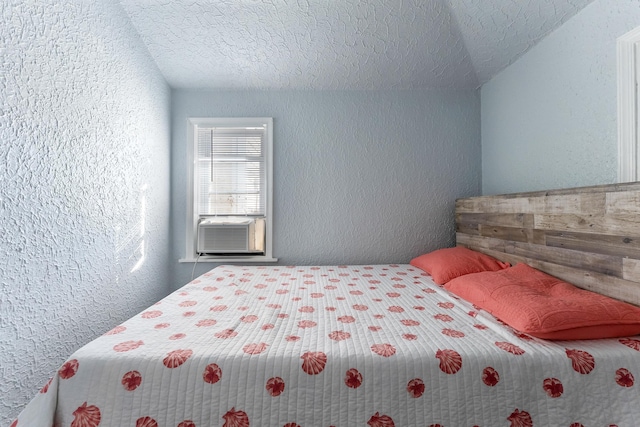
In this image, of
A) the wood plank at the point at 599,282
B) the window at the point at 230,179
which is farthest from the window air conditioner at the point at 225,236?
the wood plank at the point at 599,282

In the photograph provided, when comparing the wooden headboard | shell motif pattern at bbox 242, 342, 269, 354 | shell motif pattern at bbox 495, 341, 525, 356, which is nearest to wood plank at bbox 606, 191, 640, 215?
the wooden headboard

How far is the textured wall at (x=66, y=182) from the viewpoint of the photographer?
3.95 ft

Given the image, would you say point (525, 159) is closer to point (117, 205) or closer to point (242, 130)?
point (242, 130)

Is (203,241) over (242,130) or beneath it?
beneath

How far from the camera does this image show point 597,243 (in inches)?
51.7

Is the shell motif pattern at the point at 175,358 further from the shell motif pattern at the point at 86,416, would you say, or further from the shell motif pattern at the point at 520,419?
the shell motif pattern at the point at 520,419

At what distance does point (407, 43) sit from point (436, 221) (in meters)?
1.42

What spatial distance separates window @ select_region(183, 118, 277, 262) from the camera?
103 inches

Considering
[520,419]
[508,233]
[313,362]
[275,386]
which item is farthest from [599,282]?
[275,386]

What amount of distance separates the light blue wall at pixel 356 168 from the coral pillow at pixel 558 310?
48.9 inches

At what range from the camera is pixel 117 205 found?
187cm

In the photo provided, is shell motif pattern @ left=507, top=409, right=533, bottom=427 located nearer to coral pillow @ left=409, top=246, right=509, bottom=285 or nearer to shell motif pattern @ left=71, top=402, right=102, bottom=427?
coral pillow @ left=409, top=246, right=509, bottom=285

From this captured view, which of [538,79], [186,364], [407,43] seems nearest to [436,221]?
[538,79]

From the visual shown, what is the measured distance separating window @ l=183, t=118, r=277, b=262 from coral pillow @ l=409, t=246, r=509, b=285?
1350mm
